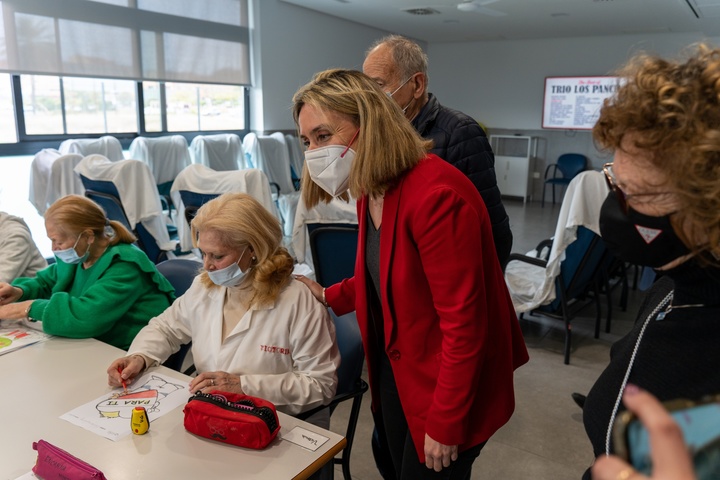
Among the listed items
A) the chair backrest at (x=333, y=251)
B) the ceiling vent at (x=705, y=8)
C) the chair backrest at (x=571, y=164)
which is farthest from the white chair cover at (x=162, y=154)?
the chair backrest at (x=571, y=164)

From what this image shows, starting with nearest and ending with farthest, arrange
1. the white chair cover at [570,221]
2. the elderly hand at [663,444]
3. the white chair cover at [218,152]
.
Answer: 1. the elderly hand at [663,444]
2. the white chair cover at [570,221]
3. the white chair cover at [218,152]

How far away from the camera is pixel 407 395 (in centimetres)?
130

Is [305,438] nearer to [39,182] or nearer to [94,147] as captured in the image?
[39,182]

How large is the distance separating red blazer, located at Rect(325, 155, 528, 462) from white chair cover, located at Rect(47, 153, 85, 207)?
358cm

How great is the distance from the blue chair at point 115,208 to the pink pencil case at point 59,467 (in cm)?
285

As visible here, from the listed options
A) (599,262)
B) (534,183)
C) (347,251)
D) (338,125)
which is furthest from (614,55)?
(338,125)

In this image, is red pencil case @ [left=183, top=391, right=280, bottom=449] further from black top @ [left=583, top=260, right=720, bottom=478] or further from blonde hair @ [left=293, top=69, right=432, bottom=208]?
black top @ [left=583, top=260, right=720, bottom=478]

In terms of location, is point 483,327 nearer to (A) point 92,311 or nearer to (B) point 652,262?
(B) point 652,262

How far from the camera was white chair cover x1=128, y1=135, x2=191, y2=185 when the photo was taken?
541 cm

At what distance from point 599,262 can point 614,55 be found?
22.6ft

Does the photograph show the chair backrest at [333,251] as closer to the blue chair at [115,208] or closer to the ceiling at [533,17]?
the blue chair at [115,208]

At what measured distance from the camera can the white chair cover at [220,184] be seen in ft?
12.3

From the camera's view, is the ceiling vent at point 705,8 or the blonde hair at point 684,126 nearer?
the blonde hair at point 684,126

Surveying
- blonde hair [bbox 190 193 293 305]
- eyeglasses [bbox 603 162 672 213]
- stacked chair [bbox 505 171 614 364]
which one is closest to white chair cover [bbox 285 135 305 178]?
stacked chair [bbox 505 171 614 364]
